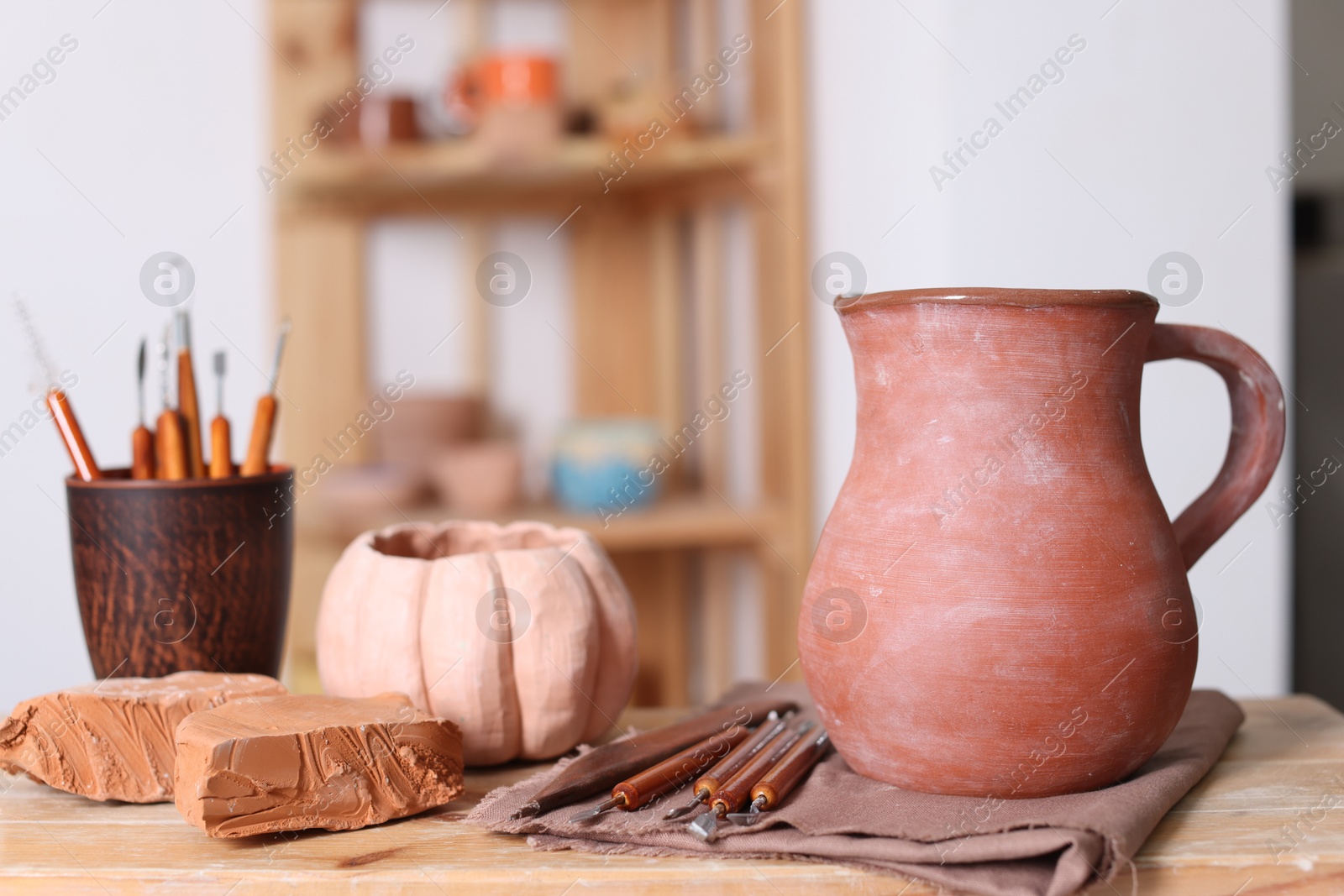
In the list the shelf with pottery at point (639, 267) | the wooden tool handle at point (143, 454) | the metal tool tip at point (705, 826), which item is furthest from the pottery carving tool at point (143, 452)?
the shelf with pottery at point (639, 267)

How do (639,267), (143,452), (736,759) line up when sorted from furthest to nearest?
(639,267) < (143,452) < (736,759)

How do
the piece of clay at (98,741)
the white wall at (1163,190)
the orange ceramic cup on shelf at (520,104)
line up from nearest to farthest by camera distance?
the piece of clay at (98,741) < the white wall at (1163,190) < the orange ceramic cup on shelf at (520,104)

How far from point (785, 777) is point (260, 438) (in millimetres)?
420

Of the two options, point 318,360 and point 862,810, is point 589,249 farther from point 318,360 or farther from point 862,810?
point 862,810

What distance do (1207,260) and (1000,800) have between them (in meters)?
0.92

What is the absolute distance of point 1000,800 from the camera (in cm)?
58

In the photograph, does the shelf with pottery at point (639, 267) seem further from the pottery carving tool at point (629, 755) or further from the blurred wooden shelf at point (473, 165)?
the pottery carving tool at point (629, 755)

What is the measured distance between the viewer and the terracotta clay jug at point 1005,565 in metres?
0.56

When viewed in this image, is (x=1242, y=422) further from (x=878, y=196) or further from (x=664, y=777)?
(x=878, y=196)

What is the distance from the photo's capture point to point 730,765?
2.06 ft

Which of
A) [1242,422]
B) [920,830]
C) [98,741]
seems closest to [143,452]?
[98,741]

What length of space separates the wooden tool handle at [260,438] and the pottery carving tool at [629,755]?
0.31m

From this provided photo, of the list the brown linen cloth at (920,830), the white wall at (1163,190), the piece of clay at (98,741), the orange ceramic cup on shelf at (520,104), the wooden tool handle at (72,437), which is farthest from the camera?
the orange ceramic cup on shelf at (520,104)

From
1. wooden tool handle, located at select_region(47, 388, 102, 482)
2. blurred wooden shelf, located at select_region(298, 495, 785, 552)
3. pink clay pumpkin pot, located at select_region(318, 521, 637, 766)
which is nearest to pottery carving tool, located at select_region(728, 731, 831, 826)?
pink clay pumpkin pot, located at select_region(318, 521, 637, 766)
